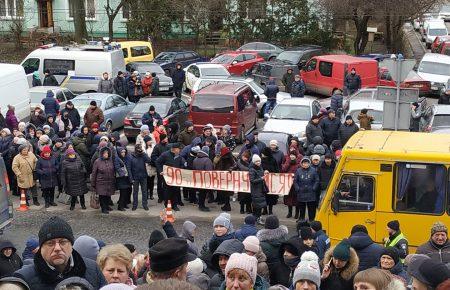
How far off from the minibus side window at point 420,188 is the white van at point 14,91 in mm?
13859

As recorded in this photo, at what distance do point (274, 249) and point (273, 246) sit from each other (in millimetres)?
47

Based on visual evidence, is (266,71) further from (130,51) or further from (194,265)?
(194,265)

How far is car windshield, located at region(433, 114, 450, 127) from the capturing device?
21.2m

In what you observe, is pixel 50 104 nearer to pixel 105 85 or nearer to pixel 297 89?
pixel 105 85

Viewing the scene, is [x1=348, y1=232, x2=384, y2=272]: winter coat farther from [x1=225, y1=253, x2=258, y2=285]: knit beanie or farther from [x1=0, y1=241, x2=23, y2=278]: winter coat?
[x1=0, y1=241, x2=23, y2=278]: winter coat

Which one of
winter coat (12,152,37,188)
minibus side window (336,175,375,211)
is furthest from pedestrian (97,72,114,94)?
minibus side window (336,175,375,211)

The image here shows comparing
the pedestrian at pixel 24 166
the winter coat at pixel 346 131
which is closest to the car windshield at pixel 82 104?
the pedestrian at pixel 24 166

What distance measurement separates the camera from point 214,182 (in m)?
17.5

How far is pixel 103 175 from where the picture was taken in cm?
1673

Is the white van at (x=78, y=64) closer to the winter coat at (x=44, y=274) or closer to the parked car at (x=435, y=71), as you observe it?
the parked car at (x=435, y=71)

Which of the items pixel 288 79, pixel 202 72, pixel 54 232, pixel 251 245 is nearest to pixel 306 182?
pixel 251 245

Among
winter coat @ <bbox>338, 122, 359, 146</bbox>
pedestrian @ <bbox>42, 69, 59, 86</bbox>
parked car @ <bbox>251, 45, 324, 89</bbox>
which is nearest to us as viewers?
winter coat @ <bbox>338, 122, 359, 146</bbox>

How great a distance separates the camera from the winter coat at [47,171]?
17156 mm

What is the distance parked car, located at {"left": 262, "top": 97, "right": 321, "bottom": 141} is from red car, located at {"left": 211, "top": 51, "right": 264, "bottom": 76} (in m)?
11.9
